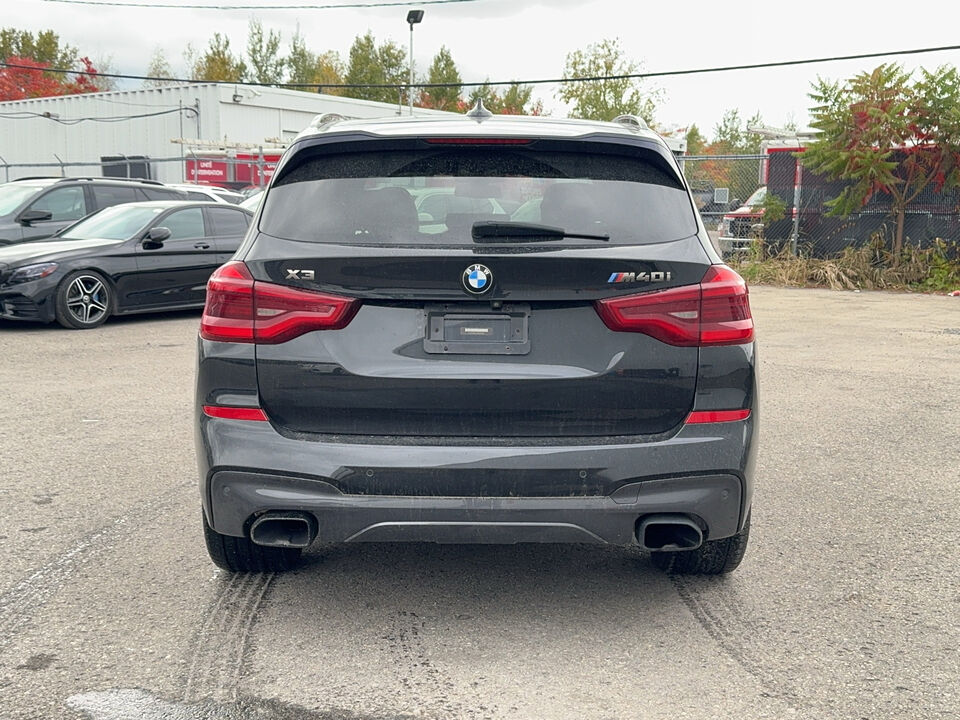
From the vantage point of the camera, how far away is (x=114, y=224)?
12.7 meters

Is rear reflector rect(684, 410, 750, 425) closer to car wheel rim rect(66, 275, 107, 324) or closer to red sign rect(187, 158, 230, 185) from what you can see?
car wheel rim rect(66, 275, 107, 324)

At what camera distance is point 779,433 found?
22.5 feet

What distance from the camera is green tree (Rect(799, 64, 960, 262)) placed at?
1766cm

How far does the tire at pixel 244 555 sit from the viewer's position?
3.90 metres

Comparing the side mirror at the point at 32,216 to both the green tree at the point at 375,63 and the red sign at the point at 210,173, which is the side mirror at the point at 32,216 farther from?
the green tree at the point at 375,63

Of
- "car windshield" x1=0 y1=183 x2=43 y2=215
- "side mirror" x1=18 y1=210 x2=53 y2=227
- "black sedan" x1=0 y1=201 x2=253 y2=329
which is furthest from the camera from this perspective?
"car windshield" x1=0 y1=183 x2=43 y2=215

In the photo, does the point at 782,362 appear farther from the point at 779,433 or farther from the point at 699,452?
the point at 699,452

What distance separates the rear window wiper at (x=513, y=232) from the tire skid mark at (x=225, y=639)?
1.54 m

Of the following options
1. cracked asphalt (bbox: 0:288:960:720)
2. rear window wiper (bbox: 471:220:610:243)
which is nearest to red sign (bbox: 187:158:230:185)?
cracked asphalt (bbox: 0:288:960:720)

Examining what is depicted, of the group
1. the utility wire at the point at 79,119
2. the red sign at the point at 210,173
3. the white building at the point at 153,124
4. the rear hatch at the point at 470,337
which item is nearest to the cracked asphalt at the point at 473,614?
the rear hatch at the point at 470,337

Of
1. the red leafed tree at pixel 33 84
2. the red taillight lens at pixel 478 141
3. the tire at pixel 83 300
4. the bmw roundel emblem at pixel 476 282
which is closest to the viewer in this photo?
the bmw roundel emblem at pixel 476 282

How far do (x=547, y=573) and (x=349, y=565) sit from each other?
31.2 inches

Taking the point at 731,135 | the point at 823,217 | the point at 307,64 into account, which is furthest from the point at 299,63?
the point at 823,217

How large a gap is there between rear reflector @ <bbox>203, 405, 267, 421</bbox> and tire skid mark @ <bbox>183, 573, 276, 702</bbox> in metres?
0.75
